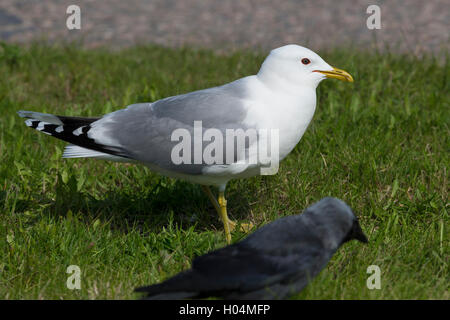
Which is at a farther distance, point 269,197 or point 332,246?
point 269,197

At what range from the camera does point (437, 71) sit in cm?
672

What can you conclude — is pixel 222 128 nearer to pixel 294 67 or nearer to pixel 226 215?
pixel 294 67

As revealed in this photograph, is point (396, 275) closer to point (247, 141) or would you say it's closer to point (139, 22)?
point (247, 141)

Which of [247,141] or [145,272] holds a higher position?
[247,141]

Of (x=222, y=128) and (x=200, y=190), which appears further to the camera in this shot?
(x=200, y=190)

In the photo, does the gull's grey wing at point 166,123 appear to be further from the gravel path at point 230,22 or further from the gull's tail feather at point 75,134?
the gravel path at point 230,22

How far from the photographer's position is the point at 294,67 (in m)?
4.31

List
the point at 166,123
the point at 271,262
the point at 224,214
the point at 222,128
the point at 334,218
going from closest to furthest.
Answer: the point at 271,262 < the point at 334,218 < the point at 222,128 < the point at 166,123 < the point at 224,214

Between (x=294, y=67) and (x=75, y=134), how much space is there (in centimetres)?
161

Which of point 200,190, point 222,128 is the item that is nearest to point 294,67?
point 222,128

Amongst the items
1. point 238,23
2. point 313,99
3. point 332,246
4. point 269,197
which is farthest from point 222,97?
point 238,23

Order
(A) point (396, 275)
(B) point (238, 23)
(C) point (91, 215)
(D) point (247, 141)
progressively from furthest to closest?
(B) point (238, 23) < (C) point (91, 215) < (D) point (247, 141) < (A) point (396, 275)

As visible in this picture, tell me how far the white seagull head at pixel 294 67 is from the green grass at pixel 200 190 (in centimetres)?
95

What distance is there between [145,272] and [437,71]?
4248mm
